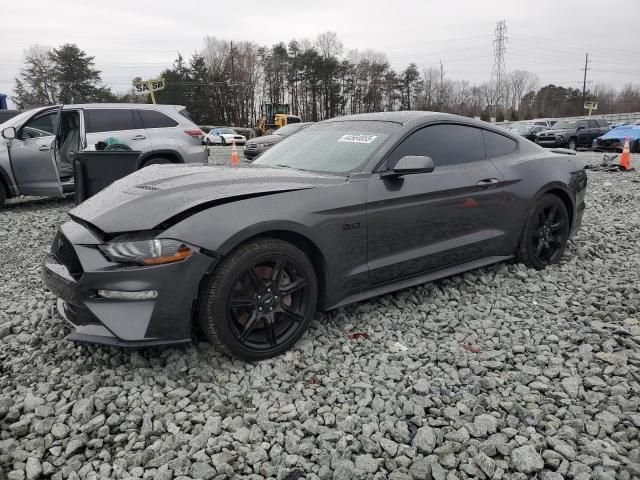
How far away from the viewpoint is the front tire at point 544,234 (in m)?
4.38

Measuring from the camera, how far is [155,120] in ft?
28.1

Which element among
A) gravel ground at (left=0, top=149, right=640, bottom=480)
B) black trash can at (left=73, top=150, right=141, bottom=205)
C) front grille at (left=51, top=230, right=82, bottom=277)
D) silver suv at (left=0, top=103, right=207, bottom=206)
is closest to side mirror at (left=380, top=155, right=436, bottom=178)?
gravel ground at (left=0, top=149, right=640, bottom=480)

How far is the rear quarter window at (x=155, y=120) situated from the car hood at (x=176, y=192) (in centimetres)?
544

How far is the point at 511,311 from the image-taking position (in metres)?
3.70

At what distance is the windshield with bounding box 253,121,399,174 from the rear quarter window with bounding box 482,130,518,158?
1.04 meters

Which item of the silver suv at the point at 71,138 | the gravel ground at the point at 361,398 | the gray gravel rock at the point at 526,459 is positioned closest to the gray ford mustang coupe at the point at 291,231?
the gravel ground at the point at 361,398

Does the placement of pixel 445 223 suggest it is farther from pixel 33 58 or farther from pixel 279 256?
pixel 33 58

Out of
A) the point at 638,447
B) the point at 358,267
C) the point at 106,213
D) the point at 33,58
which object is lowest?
the point at 638,447

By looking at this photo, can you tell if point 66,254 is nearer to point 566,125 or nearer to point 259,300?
point 259,300

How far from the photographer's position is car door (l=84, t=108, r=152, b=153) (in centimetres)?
806

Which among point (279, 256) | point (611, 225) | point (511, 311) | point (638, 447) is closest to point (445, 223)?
point (511, 311)

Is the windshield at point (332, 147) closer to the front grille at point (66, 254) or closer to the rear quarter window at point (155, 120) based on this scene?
the front grille at point (66, 254)

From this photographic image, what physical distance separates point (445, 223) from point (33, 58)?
7100 centimetres

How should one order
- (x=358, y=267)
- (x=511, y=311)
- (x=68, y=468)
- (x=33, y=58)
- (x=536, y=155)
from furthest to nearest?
(x=33, y=58) → (x=536, y=155) → (x=511, y=311) → (x=358, y=267) → (x=68, y=468)
